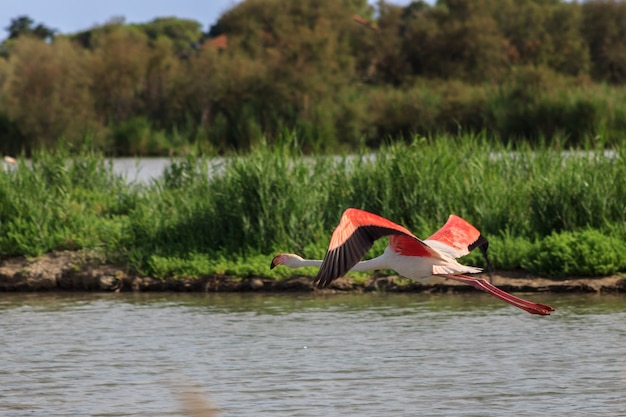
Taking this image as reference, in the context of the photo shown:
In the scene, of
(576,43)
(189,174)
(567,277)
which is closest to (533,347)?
(567,277)

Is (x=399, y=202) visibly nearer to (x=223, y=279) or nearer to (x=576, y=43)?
(x=223, y=279)

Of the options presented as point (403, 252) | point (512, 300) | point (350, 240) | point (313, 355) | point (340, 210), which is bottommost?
point (313, 355)

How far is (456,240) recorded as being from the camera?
26.2 feet

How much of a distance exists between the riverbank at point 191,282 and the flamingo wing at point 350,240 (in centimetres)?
488

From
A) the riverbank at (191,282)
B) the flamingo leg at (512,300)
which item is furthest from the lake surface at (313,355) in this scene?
the flamingo leg at (512,300)

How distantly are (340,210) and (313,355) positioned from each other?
4.03m

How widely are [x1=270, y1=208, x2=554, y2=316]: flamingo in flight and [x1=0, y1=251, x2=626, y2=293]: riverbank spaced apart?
314 centimetres

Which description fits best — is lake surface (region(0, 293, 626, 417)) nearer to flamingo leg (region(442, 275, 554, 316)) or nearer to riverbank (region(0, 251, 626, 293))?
riverbank (region(0, 251, 626, 293))

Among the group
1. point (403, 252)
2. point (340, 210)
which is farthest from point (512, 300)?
point (340, 210)

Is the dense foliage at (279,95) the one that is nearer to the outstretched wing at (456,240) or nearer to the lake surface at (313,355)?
the lake surface at (313,355)

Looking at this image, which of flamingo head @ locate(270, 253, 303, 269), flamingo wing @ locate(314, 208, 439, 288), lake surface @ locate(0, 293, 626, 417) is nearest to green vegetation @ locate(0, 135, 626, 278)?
lake surface @ locate(0, 293, 626, 417)

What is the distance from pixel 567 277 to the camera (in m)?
11.4

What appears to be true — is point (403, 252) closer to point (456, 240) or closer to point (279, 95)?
point (456, 240)

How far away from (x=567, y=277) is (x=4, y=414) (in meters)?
6.16
